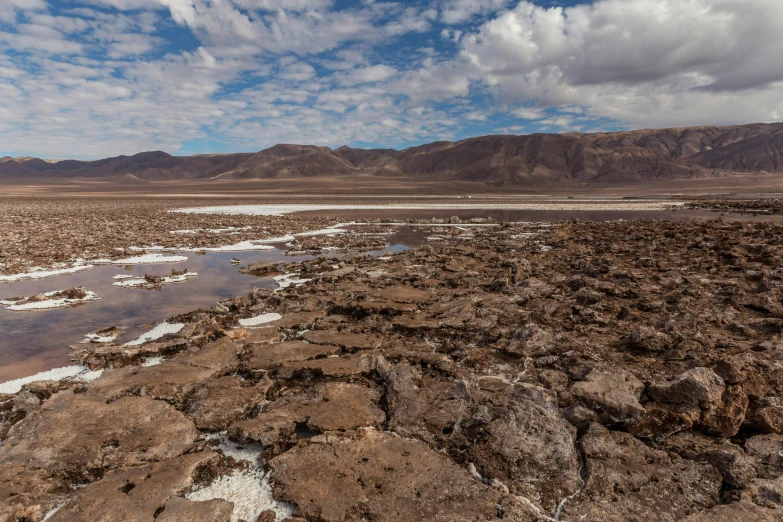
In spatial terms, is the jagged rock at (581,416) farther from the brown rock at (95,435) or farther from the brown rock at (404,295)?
the brown rock at (404,295)

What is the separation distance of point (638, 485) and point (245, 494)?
3.25m

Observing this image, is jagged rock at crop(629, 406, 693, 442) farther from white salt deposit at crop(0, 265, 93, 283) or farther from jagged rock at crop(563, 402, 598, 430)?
white salt deposit at crop(0, 265, 93, 283)

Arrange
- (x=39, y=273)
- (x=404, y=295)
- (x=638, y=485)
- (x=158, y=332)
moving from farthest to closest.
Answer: (x=39, y=273)
(x=404, y=295)
(x=158, y=332)
(x=638, y=485)

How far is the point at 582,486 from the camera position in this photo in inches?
134

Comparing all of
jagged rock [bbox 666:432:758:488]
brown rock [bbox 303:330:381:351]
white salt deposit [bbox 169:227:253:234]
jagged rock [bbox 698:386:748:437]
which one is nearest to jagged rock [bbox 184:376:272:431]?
brown rock [bbox 303:330:381:351]

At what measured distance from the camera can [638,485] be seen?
11.0 feet

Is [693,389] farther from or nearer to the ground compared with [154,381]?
farther from the ground

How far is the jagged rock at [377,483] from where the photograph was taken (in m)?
3.16

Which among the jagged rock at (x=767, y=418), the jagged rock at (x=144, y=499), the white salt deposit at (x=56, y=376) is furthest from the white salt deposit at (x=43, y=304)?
the jagged rock at (x=767, y=418)

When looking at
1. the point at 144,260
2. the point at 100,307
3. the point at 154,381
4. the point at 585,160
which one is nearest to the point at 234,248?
the point at 144,260

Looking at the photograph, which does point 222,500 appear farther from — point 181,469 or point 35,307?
point 35,307

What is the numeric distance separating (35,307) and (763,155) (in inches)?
8519

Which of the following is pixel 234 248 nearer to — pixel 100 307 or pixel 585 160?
pixel 100 307

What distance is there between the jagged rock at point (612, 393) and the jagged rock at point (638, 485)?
0.29 m
